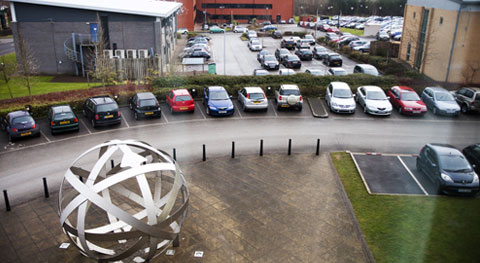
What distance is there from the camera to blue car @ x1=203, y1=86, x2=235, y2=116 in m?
22.9

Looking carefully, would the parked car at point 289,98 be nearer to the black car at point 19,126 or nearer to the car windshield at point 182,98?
the car windshield at point 182,98

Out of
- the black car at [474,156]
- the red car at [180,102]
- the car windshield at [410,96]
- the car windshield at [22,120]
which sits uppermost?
the car windshield at [410,96]

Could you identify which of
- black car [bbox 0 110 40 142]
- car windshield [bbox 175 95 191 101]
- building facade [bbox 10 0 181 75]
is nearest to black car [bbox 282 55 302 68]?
building facade [bbox 10 0 181 75]

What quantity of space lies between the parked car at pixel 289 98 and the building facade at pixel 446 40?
10220 millimetres

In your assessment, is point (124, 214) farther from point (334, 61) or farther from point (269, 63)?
point (334, 61)

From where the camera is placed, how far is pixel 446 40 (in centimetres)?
2894

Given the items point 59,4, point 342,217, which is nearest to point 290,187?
point 342,217

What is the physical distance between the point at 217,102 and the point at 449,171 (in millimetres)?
12910

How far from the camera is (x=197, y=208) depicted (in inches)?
530

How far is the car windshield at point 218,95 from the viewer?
23.7 m

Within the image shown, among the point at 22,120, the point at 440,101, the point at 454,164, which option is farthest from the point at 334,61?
the point at 22,120

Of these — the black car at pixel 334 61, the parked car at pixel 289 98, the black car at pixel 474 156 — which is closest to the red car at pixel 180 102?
the parked car at pixel 289 98

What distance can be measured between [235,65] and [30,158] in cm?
2538

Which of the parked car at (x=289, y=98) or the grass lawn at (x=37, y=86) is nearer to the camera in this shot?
the parked car at (x=289, y=98)
